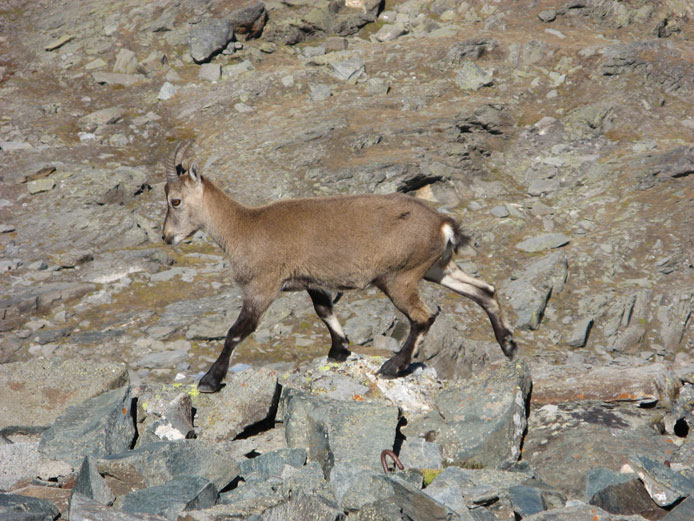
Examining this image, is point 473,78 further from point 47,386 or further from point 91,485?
point 91,485

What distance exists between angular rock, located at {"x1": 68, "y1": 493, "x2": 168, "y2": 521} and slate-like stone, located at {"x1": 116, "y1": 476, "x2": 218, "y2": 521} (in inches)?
6.7

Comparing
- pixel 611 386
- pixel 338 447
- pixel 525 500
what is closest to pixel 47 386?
pixel 338 447

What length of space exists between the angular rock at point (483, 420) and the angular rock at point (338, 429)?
585mm

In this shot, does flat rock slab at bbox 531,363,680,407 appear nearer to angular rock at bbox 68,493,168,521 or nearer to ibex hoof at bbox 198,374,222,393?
ibex hoof at bbox 198,374,222,393

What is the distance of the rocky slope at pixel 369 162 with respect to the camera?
10.7 metres

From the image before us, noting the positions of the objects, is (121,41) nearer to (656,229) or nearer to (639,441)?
(656,229)

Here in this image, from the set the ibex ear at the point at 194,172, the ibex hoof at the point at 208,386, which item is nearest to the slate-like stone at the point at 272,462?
the ibex hoof at the point at 208,386

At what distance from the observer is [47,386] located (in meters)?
7.61

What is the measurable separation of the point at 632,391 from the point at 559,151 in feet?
30.8

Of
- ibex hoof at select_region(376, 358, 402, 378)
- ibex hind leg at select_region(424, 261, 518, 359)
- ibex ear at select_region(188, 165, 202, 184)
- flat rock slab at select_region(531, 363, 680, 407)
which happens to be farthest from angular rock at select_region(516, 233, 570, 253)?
ibex ear at select_region(188, 165, 202, 184)

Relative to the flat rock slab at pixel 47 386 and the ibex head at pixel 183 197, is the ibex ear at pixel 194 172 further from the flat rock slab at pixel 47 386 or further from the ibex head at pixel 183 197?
the flat rock slab at pixel 47 386

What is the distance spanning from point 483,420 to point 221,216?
408cm

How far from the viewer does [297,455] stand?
20.7 ft

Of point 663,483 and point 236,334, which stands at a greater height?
point 663,483
